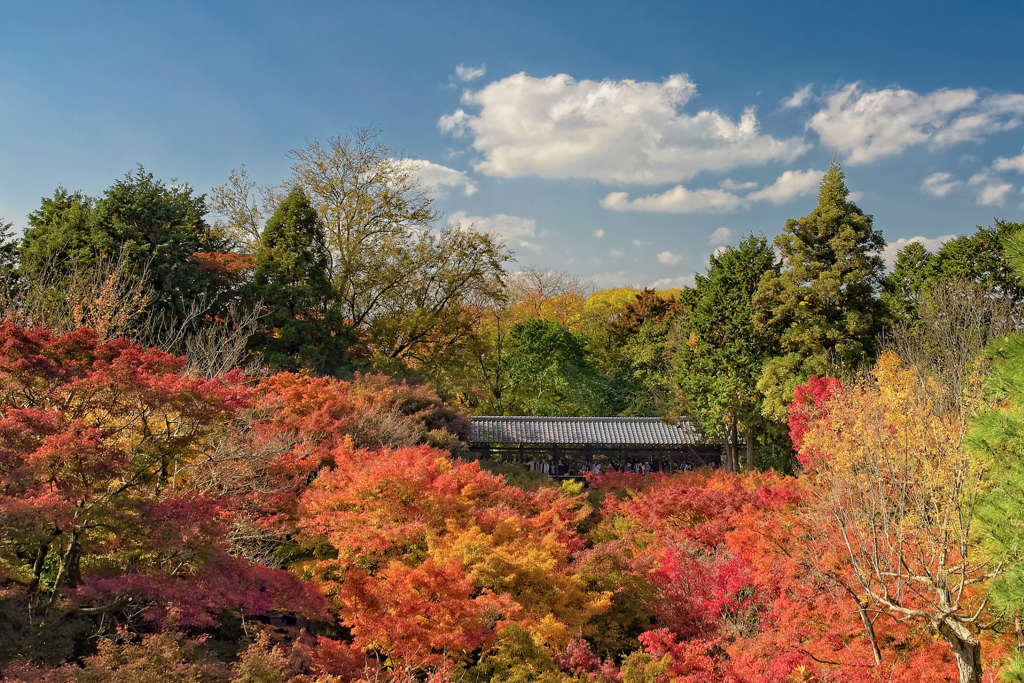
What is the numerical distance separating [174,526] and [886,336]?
16792 mm

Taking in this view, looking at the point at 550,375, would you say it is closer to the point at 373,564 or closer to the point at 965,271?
the point at 965,271

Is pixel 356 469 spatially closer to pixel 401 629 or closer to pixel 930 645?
pixel 401 629

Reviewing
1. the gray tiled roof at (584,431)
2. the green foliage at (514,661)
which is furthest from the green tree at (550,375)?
the green foliage at (514,661)

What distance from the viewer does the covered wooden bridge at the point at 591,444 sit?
74.5 ft

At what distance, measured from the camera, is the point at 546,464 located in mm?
23281

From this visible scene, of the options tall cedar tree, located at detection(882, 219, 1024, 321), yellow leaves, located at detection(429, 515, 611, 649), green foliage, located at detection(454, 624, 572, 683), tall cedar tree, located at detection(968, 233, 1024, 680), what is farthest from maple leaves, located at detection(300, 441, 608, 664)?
tall cedar tree, located at detection(882, 219, 1024, 321)

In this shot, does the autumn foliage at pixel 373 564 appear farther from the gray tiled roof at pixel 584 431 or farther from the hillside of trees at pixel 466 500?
the gray tiled roof at pixel 584 431

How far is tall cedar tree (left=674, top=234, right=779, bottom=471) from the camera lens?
20.8 meters

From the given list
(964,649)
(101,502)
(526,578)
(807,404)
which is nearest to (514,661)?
(526,578)

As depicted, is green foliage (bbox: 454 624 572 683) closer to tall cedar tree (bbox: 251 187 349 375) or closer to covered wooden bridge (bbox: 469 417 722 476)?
tall cedar tree (bbox: 251 187 349 375)

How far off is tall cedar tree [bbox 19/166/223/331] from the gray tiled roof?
9512 mm

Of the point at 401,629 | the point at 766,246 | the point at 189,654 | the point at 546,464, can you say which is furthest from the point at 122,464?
the point at 766,246

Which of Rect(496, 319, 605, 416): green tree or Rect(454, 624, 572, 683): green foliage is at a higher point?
Rect(496, 319, 605, 416): green tree

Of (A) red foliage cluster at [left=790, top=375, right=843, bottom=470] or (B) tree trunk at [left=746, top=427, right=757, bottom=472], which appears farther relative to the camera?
(B) tree trunk at [left=746, top=427, right=757, bottom=472]
